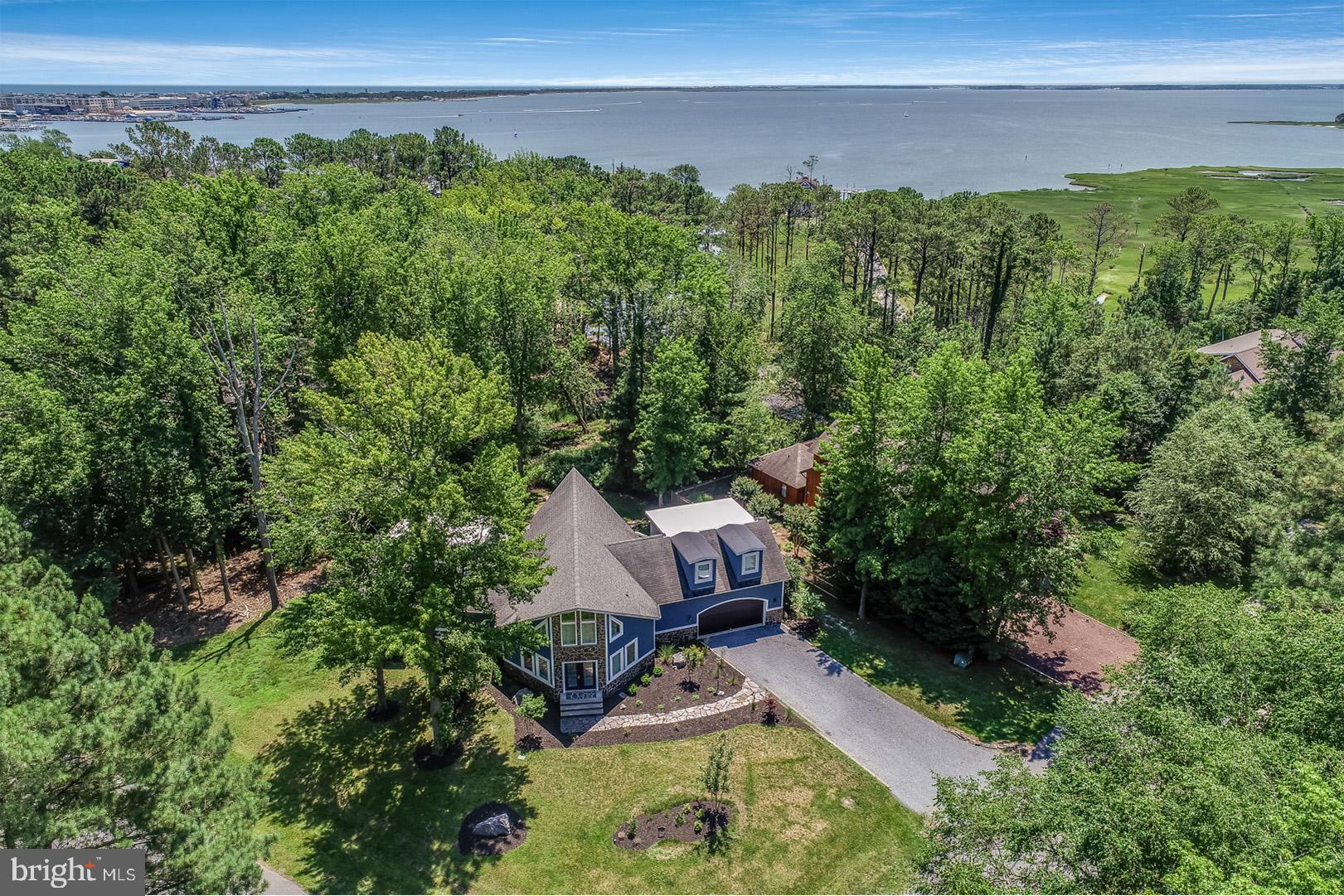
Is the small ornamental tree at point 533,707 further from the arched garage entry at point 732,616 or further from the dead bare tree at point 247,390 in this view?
the dead bare tree at point 247,390

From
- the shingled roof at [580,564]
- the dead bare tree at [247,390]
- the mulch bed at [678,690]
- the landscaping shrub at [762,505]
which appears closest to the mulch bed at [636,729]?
the mulch bed at [678,690]

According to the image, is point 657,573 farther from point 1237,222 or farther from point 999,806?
point 1237,222

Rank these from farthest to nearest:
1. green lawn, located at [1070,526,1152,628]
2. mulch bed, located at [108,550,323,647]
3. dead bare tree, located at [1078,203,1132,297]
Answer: dead bare tree, located at [1078,203,1132,297] < green lawn, located at [1070,526,1152,628] < mulch bed, located at [108,550,323,647]

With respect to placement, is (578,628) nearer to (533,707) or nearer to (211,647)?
(533,707)

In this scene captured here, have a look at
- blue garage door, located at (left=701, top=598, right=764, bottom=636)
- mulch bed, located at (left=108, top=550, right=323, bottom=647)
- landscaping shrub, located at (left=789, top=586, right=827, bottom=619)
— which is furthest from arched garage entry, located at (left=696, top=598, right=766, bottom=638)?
mulch bed, located at (left=108, top=550, right=323, bottom=647)

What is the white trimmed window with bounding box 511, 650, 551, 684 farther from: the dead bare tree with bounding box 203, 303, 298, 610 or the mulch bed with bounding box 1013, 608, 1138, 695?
the mulch bed with bounding box 1013, 608, 1138, 695

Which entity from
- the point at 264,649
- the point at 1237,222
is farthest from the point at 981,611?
the point at 1237,222

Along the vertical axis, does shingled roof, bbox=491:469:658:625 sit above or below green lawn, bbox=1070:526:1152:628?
above
